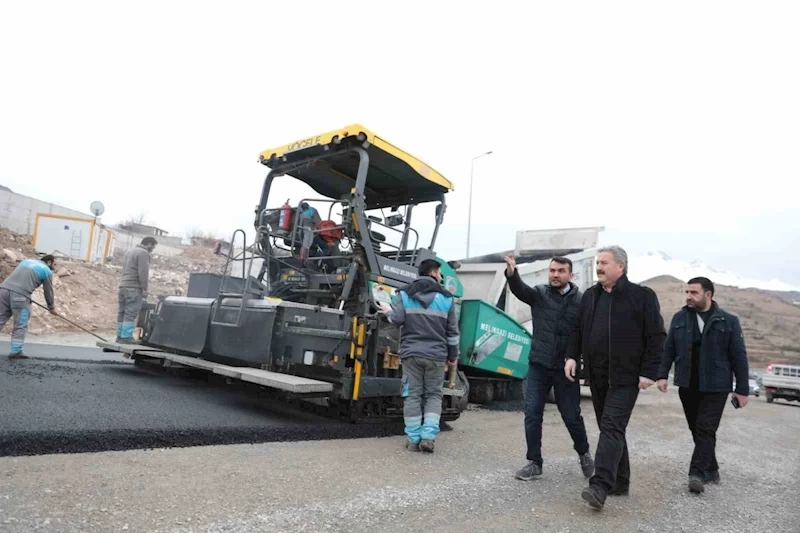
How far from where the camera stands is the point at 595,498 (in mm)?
3059

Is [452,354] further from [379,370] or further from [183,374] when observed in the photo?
[183,374]

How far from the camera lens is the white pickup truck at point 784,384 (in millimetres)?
15383

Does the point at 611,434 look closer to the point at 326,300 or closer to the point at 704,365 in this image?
the point at 704,365

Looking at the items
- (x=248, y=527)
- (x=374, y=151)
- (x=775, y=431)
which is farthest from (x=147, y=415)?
(x=775, y=431)

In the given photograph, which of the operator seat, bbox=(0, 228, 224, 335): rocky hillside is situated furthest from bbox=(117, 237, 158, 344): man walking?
bbox=(0, 228, 224, 335): rocky hillside

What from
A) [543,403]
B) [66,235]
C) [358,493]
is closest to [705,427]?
[543,403]

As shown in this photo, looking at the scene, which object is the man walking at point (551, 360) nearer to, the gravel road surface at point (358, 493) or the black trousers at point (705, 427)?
the gravel road surface at point (358, 493)

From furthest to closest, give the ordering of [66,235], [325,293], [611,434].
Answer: [66,235] < [325,293] < [611,434]

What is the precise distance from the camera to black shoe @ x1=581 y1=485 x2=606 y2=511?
10.0 ft

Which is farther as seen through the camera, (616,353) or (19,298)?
(19,298)

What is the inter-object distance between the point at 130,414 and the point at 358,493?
2117 millimetres

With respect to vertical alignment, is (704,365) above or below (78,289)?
below

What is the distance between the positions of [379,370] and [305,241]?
4.43 ft

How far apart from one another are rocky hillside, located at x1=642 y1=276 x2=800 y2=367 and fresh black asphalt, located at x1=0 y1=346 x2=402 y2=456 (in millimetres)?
33082
